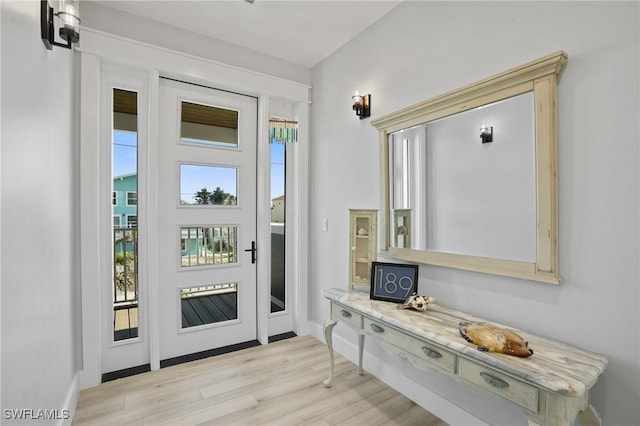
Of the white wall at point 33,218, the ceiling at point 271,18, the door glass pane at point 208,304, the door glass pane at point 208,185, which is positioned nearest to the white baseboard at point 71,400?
the white wall at point 33,218

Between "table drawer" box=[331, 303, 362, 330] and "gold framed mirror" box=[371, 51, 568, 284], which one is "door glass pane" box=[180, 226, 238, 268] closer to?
"table drawer" box=[331, 303, 362, 330]

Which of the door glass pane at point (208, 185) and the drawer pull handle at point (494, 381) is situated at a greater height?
the door glass pane at point (208, 185)

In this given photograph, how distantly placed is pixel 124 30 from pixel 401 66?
2162 millimetres

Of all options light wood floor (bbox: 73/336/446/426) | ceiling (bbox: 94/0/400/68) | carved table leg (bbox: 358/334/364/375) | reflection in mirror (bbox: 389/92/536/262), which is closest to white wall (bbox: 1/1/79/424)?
light wood floor (bbox: 73/336/446/426)

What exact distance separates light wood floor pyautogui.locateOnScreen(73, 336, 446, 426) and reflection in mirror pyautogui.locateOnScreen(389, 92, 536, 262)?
1093mm

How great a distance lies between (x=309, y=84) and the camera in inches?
135

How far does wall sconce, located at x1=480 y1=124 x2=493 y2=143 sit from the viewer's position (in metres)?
1.79

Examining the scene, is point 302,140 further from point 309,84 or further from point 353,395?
point 353,395

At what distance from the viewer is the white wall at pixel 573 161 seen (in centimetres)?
133

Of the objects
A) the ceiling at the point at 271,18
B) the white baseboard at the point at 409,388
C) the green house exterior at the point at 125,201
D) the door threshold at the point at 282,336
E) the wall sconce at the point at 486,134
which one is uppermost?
the ceiling at the point at 271,18

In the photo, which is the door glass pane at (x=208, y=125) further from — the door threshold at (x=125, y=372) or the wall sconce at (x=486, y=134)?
the wall sconce at (x=486, y=134)

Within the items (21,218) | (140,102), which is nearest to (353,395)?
(21,218)

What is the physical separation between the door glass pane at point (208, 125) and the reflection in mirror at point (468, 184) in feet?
5.20

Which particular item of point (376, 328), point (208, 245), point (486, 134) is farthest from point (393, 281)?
point (208, 245)
